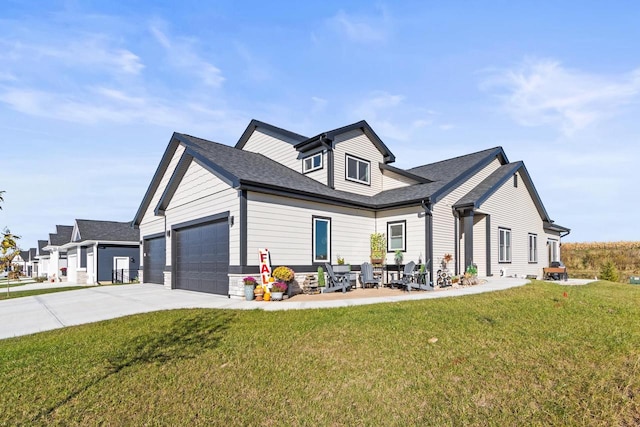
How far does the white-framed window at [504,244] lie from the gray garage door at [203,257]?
1350 cm

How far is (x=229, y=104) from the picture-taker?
15.6m

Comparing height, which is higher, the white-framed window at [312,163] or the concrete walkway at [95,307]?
the white-framed window at [312,163]

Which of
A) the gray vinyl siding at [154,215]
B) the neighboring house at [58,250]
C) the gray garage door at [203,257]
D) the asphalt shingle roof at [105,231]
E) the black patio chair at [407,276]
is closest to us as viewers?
the gray garage door at [203,257]

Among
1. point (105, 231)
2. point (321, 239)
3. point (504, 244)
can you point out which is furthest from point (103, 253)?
point (504, 244)

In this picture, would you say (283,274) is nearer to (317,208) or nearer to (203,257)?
(317,208)

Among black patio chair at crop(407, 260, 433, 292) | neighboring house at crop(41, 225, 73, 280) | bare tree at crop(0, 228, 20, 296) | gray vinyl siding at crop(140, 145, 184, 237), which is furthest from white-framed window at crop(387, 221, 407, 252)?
neighboring house at crop(41, 225, 73, 280)

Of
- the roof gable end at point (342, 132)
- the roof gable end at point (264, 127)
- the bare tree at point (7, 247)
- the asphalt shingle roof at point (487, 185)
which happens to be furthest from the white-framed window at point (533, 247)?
the bare tree at point (7, 247)

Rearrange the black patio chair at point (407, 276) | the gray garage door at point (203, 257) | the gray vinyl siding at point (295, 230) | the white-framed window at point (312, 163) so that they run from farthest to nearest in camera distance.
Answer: the white-framed window at point (312, 163)
the black patio chair at point (407, 276)
the gray garage door at point (203, 257)
the gray vinyl siding at point (295, 230)

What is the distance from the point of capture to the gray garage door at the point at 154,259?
1848 centimetres

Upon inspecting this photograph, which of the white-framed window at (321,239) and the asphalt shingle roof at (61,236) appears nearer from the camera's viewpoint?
the white-framed window at (321,239)

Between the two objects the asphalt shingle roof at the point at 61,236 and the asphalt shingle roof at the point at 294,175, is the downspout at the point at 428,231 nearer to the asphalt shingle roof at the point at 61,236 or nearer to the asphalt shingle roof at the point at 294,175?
the asphalt shingle roof at the point at 294,175

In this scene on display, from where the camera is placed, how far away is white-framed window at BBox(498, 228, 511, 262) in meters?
17.8

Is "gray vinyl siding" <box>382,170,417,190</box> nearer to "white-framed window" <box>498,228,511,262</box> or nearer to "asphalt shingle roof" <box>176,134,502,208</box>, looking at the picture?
"asphalt shingle roof" <box>176,134,502,208</box>

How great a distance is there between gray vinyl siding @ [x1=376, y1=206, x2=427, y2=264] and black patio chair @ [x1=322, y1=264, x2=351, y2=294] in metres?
2.96
